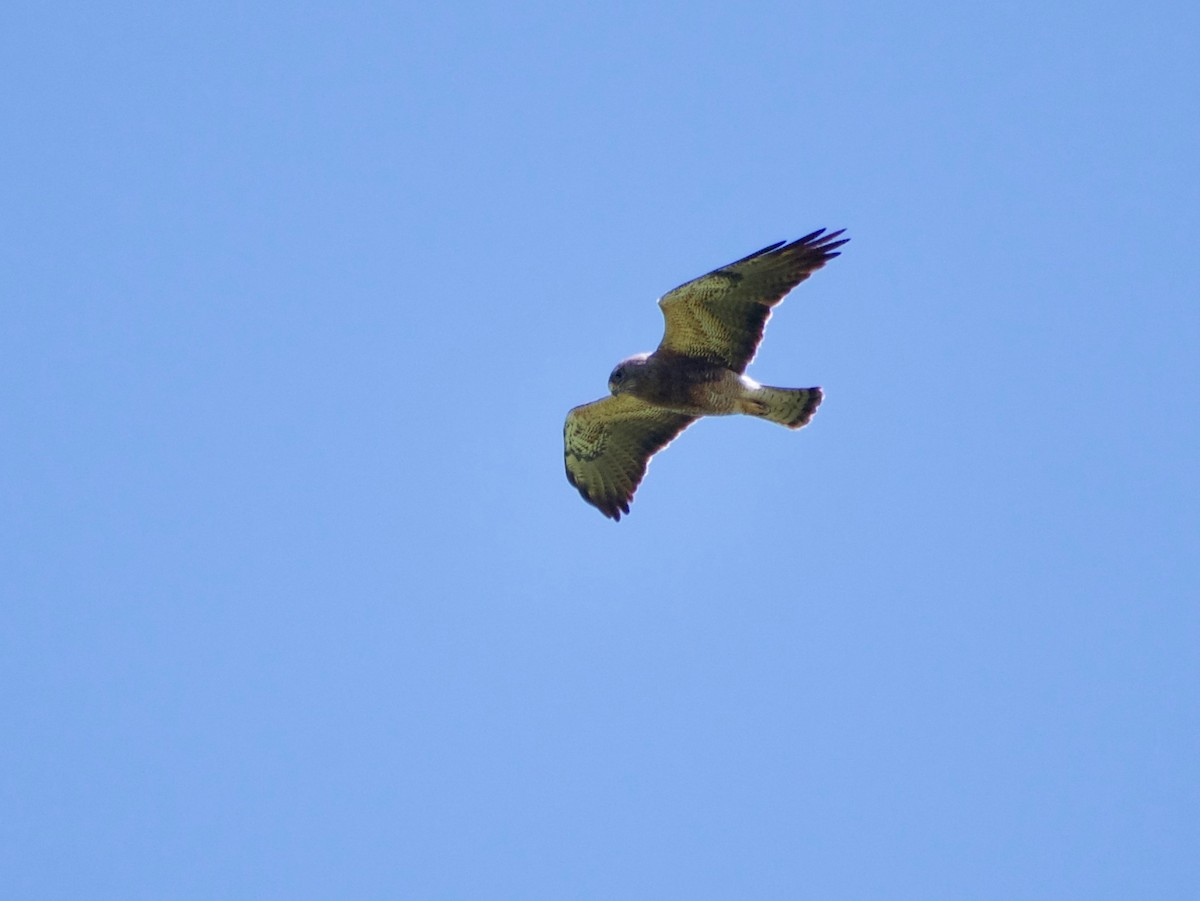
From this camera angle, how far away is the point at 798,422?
13984 mm

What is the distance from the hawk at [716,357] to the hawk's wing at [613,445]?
18 mm

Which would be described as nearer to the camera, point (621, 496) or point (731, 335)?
point (731, 335)

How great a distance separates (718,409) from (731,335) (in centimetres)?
71

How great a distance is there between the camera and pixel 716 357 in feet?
45.7

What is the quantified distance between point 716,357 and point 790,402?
744 mm

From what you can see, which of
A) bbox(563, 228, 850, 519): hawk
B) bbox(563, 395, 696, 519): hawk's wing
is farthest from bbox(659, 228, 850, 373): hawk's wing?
bbox(563, 395, 696, 519): hawk's wing

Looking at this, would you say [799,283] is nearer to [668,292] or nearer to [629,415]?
[668,292]

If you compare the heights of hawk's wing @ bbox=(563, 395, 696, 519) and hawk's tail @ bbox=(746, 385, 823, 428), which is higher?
hawk's wing @ bbox=(563, 395, 696, 519)

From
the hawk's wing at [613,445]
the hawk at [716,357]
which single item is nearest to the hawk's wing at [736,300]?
the hawk at [716,357]

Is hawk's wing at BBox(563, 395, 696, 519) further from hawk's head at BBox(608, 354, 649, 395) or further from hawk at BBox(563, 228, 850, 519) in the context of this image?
hawk's head at BBox(608, 354, 649, 395)

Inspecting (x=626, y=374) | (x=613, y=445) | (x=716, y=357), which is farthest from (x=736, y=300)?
(x=613, y=445)

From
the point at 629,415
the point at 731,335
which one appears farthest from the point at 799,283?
the point at 629,415

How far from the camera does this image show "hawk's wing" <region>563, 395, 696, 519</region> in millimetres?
14763

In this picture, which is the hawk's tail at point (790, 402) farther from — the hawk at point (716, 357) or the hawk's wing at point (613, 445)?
the hawk's wing at point (613, 445)
